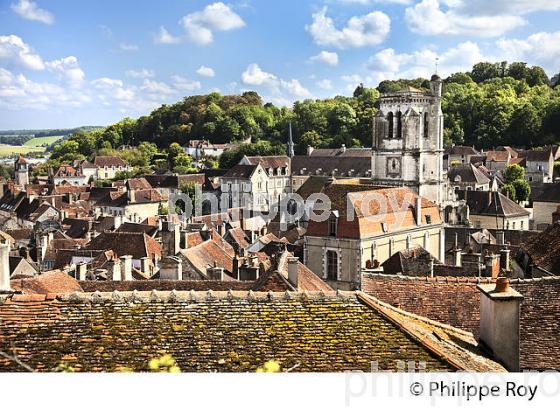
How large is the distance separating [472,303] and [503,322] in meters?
2.14

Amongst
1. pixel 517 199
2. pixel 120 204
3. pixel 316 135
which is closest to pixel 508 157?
pixel 517 199

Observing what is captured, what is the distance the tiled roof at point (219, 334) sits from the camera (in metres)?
4.68

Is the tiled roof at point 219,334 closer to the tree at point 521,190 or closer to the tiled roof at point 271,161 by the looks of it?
the tree at point 521,190

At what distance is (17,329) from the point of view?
482cm

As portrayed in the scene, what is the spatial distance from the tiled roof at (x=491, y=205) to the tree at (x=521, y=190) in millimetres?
10588

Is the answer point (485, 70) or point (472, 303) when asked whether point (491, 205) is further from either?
point (472, 303)

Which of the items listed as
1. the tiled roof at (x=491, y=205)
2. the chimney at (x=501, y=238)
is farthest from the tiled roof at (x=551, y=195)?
the chimney at (x=501, y=238)

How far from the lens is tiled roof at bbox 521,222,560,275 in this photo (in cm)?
1046

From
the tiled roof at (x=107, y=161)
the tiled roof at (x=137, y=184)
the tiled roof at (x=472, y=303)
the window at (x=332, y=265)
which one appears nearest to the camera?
the tiled roof at (x=472, y=303)

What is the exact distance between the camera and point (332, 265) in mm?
18078

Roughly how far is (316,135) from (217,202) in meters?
13.2

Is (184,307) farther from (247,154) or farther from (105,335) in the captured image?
(247,154)

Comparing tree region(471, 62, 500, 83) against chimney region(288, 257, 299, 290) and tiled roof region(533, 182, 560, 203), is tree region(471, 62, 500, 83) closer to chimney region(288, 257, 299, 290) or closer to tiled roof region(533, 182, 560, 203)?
chimney region(288, 257, 299, 290)

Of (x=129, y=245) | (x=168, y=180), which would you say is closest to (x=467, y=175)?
(x=168, y=180)
